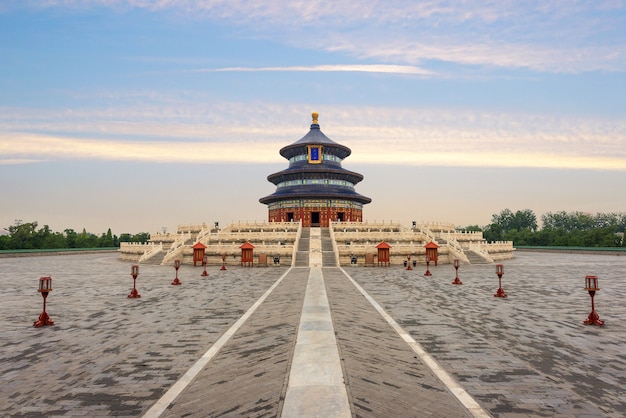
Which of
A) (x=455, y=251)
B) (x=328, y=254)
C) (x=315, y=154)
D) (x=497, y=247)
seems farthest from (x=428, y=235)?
(x=315, y=154)

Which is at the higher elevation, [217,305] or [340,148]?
[340,148]

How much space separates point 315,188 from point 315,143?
8.23 m

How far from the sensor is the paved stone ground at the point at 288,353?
5727mm

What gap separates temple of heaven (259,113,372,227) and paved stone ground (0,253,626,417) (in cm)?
4308

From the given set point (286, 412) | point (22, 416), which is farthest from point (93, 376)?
point (286, 412)

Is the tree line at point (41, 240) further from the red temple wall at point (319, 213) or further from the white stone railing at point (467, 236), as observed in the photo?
the white stone railing at point (467, 236)

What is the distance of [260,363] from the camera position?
7.16 meters

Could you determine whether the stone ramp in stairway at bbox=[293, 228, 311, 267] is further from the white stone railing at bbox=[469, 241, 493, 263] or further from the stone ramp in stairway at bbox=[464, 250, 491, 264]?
the white stone railing at bbox=[469, 241, 493, 263]

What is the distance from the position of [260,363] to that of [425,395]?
9.87 ft

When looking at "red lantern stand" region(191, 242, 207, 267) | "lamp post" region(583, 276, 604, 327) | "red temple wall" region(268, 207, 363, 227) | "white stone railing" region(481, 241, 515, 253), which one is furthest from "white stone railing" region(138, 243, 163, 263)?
"lamp post" region(583, 276, 604, 327)

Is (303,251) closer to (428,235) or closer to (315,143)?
(428,235)

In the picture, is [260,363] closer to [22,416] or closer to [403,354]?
[403,354]

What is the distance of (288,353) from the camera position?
24.6 feet

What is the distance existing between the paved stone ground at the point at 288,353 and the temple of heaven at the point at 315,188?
1696 inches
